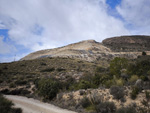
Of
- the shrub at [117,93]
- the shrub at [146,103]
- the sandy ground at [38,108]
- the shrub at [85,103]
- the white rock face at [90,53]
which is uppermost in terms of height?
the white rock face at [90,53]

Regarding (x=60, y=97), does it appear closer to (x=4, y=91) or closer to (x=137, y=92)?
(x=137, y=92)

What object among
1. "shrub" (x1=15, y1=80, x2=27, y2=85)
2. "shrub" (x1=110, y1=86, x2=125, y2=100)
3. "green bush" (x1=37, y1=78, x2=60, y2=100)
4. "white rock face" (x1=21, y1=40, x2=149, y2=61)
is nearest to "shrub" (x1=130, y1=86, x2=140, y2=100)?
"shrub" (x1=110, y1=86, x2=125, y2=100)

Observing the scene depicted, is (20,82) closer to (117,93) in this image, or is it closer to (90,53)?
(117,93)

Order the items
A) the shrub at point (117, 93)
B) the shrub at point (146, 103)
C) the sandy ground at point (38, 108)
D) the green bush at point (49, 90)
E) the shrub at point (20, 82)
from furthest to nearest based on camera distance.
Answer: the shrub at point (20, 82), the green bush at point (49, 90), the sandy ground at point (38, 108), the shrub at point (117, 93), the shrub at point (146, 103)

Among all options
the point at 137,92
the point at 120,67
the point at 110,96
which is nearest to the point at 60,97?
the point at 110,96

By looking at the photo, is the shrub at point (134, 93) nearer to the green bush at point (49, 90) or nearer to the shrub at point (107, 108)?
the shrub at point (107, 108)

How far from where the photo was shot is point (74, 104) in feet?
34.5

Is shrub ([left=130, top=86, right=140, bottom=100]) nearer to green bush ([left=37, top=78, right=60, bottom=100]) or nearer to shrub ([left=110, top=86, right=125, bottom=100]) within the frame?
shrub ([left=110, top=86, right=125, bottom=100])

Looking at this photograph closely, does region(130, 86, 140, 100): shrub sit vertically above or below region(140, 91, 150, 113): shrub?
above

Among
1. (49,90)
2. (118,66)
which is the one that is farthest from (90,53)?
(49,90)

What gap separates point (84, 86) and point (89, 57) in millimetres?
38600

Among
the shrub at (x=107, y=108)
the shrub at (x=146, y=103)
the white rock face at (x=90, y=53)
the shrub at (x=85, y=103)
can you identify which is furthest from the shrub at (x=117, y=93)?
the white rock face at (x=90, y=53)

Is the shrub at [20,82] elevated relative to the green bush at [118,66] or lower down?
lower down

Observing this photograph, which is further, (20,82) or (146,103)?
(20,82)
